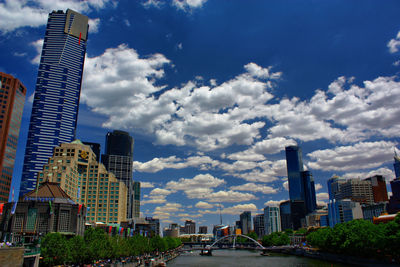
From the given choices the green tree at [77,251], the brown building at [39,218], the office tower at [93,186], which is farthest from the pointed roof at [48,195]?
the office tower at [93,186]

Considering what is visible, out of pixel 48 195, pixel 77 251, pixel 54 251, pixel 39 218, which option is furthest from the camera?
pixel 48 195

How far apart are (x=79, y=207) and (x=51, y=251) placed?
31.1 metres

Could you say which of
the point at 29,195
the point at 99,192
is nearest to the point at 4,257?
the point at 29,195

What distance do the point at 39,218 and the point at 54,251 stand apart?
27.2m

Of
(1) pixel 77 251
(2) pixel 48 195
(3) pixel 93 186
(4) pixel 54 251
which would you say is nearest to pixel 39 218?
(2) pixel 48 195

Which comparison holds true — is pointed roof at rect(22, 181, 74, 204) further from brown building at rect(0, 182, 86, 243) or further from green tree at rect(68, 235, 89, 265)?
green tree at rect(68, 235, 89, 265)

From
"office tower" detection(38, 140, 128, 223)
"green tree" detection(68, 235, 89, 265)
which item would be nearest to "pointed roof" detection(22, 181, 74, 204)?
"green tree" detection(68, 235, 89, 265)

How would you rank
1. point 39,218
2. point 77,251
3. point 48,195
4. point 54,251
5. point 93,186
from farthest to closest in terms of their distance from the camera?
point 93,186
point 48,195
point 39,218
point 77,251
point 54,251

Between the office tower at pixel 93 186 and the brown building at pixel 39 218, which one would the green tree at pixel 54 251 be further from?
the office tower at pixel 93 186

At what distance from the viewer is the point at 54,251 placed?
221 feet

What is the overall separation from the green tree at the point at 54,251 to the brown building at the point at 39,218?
Answer: 17402 millimetres

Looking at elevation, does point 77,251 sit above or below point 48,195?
below

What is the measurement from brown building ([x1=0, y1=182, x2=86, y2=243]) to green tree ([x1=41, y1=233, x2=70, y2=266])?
685 inches

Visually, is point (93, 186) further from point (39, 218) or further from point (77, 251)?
point (77, 251)
